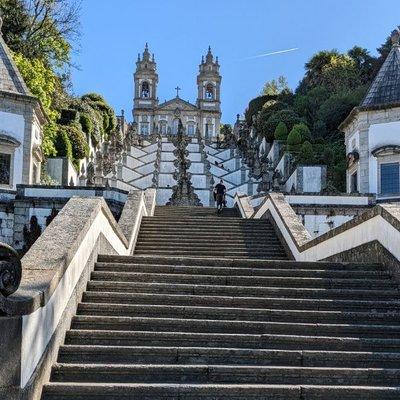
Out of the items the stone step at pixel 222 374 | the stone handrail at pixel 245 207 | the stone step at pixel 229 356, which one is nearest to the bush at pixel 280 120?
the stone handrail at pixel 245 207

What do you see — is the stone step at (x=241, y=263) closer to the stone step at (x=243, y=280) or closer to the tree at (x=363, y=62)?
the stone step at (x=243, y=280)

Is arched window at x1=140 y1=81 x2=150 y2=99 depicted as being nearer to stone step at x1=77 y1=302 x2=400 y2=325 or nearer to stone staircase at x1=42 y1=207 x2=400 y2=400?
stone staircase at x1=42 y1=207 x2=400 y2=400

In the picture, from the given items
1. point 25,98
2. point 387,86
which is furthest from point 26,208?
point 387,86

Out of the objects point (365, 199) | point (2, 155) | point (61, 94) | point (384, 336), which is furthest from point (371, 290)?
point (61, 94)

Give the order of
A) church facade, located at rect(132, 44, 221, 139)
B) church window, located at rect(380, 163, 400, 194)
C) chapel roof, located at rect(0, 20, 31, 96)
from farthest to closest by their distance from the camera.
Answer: church facade, located at rect(132, 44, 221, 139) < church window, located at rect(380, 163, 400, 194) < chapel roof, located at rect(0, 20, 31, 96)

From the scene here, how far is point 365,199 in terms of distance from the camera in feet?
68.3

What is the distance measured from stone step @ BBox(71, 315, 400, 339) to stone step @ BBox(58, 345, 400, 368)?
55 cm

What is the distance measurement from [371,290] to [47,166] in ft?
71.9

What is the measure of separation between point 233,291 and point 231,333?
42.2 inches

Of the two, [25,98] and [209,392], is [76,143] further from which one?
[209,392]

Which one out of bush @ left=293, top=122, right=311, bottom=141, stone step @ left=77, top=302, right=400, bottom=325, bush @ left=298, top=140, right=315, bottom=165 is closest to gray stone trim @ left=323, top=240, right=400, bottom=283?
stone step @ left=77, top=302, right=400, bottom=325

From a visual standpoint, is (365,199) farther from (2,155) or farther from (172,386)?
(172,386)

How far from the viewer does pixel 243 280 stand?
27.1 ft

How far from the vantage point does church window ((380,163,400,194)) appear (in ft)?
73.8
